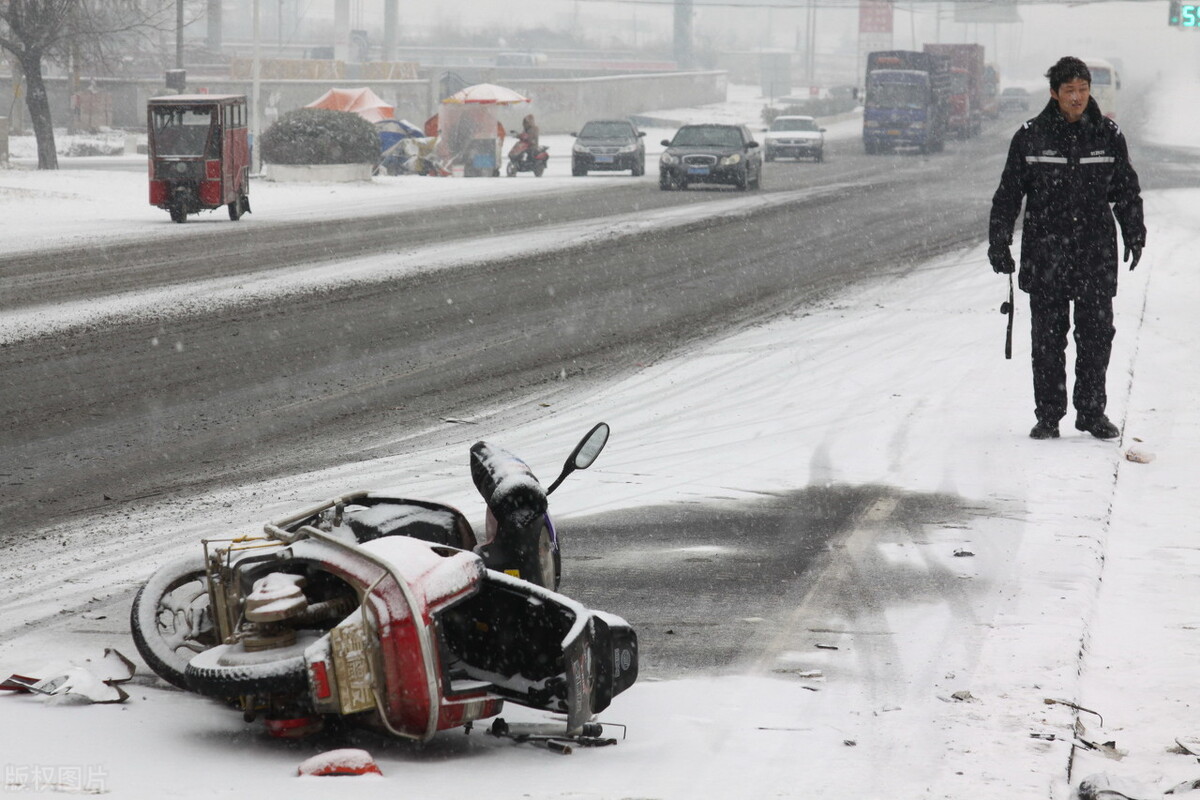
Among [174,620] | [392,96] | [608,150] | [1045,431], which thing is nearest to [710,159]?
[608,150]

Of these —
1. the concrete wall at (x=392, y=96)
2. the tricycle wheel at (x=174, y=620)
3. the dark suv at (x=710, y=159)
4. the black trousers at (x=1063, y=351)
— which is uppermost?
the concrete wall at (x=392, y=96)

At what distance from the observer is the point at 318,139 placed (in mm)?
30812

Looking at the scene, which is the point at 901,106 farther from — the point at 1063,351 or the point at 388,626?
the point at 388,626

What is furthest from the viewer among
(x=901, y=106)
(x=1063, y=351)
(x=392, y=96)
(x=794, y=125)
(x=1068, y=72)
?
(x=392, y=96)

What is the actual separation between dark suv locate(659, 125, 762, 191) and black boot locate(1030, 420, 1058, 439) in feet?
74.5

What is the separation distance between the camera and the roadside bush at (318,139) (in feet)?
101

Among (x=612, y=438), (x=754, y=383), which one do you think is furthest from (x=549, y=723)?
(x=754, y=383)

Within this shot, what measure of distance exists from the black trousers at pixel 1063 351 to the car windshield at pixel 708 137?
77.0 feet

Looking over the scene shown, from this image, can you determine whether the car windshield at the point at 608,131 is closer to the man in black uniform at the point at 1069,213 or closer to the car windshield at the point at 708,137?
the car windshield at the point at 708,137

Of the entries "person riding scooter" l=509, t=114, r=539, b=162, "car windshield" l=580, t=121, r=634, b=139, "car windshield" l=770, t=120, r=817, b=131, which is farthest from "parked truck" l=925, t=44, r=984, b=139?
"person riding scooter" l=509, t=114, r=539, b=162

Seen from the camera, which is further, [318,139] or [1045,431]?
[318,139]

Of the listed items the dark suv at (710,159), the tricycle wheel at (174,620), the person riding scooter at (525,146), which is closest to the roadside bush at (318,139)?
the person riding scooter at (525,146)

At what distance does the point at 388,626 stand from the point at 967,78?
200 ft

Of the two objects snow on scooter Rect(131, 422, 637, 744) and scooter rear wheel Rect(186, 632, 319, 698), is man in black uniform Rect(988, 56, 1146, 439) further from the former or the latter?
scooter rear wheel Rect(186, 632, 319, 698)
